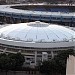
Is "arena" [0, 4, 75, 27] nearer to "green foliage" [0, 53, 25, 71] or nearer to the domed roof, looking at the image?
the domed roof

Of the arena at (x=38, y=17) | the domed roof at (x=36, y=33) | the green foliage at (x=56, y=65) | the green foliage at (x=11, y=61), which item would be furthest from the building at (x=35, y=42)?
the arena at (x=38, y=17)

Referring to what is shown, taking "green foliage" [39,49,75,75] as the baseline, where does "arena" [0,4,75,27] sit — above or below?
above

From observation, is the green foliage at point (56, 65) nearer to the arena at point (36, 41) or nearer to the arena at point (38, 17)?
the arena at point (36, 41)

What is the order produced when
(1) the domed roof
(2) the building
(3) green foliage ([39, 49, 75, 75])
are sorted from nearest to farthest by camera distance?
(3) green foliage ([39, 49, 75, 75]) < (2) the building < (1) the domed roof

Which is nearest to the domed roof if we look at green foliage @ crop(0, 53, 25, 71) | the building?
the building

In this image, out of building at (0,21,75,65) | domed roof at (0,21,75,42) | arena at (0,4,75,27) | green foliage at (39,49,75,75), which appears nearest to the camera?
green foliage at (39,49,75,75)

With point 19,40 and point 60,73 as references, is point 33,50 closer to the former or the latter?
point 19,40

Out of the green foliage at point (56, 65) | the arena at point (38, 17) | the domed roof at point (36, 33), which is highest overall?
the domed roof at point (36, 33)
